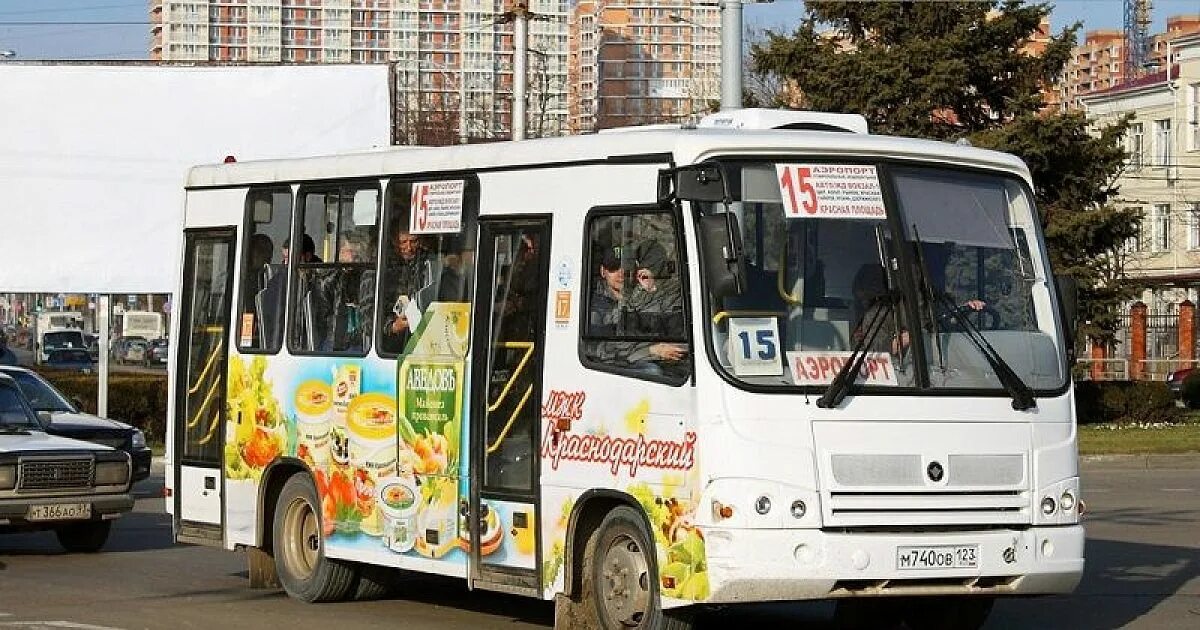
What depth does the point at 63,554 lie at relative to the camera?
1869cm

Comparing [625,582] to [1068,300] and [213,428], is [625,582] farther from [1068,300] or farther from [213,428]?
[213,428]

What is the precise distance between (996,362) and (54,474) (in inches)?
378

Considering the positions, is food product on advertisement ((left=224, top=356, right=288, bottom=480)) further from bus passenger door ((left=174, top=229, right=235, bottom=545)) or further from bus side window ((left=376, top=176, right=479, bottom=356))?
bus side window ((left=376, top=176, right=479, bottom=356))

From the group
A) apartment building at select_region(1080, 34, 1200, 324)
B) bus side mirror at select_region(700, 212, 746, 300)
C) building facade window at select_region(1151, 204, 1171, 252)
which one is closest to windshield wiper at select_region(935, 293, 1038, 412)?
bus side mirror at select_region(700, 212, 746, 300)

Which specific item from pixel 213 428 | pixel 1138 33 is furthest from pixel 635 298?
pixel 1138 33

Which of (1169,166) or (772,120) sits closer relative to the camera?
(772,120)

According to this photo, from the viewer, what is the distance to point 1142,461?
104ft

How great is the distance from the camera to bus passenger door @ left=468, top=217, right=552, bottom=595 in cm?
1205

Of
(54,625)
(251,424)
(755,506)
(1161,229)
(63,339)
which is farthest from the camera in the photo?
(63,339)

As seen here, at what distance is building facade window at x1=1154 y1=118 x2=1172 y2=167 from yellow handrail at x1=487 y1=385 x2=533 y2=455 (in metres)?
72.0

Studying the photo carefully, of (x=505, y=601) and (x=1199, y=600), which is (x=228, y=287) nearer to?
(x=505, y=601)

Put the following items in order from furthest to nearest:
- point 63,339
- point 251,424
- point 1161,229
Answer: point 63,339 < point 1161,229 < point 251,424

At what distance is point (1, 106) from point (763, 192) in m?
28.8

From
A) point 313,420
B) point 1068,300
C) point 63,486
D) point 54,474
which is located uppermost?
point 1068,300
